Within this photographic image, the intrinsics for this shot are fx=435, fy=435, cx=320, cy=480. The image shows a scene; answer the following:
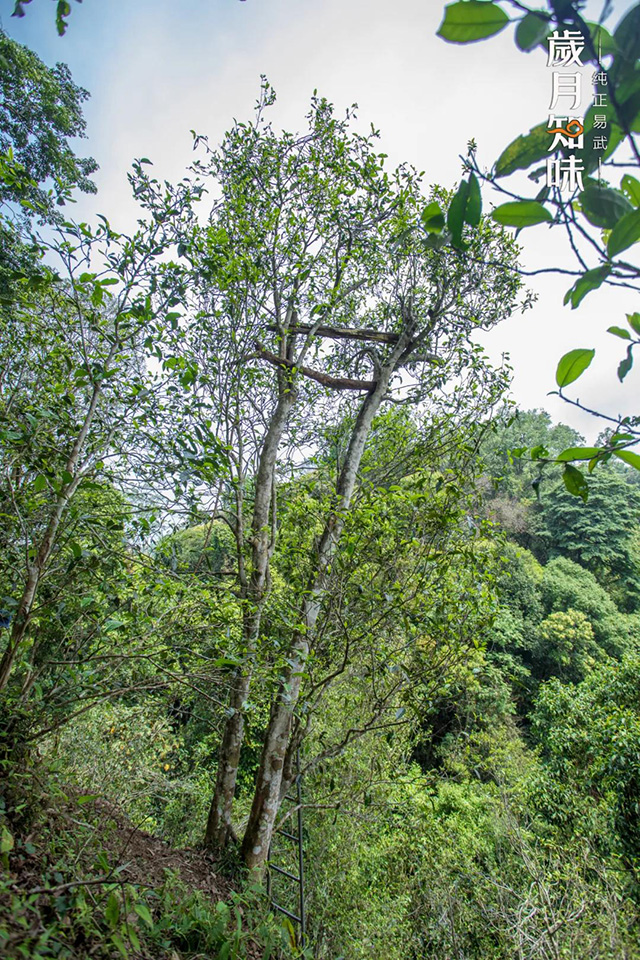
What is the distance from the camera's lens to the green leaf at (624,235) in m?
0.37

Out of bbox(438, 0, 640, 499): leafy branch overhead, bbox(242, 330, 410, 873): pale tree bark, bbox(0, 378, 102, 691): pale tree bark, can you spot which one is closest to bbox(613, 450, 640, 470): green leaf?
bbox(438, 0, 640, 499): leafy branch overhead

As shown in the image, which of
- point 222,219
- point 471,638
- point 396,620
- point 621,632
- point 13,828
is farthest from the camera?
point 621,632

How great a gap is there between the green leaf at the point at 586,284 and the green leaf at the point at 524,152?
125mm

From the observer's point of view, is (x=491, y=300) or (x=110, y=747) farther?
(x=110, y=747)

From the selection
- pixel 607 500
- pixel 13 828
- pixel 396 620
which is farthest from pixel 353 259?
pixel 607 500

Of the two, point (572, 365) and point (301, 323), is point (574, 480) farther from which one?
point (301, 323)

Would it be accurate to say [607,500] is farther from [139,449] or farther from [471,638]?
[139,449]

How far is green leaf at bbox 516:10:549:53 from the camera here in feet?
1.13


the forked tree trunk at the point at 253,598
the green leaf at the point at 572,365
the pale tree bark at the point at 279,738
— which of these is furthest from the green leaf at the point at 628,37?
the forked tree trunk at the point at 253,598

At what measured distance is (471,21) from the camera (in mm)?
350

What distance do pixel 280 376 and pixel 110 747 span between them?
4.05 meters

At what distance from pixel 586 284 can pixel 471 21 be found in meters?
0.23

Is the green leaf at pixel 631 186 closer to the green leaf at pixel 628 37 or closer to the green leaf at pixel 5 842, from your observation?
the green leaf at pixel 628 37

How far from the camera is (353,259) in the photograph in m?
3.28
